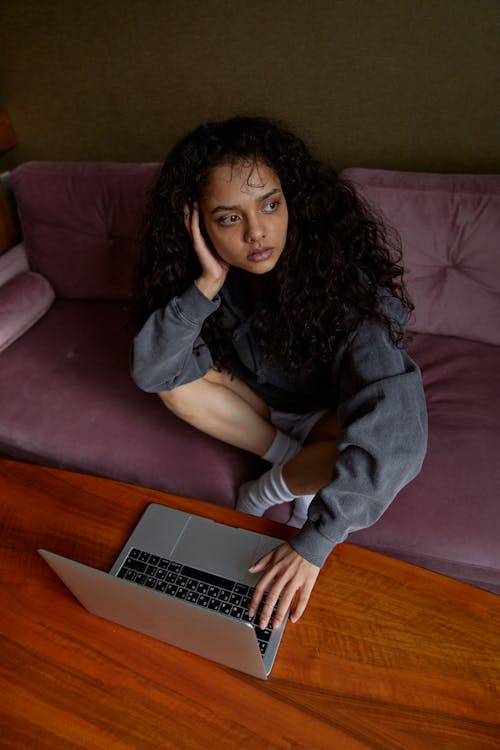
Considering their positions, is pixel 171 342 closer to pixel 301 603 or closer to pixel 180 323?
pixel 180 323

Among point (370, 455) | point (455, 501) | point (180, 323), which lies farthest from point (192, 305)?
point (455, 501)

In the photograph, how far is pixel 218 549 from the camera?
923 millimetres

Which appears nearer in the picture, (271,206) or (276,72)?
(271,206)

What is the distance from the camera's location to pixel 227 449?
4.28ft

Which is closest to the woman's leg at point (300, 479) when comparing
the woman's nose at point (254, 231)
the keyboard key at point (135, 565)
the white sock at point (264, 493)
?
the white sock at point (264, 493)

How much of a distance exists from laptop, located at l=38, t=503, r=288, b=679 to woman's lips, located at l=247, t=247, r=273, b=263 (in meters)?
0.50

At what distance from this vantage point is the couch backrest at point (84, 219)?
1582mm

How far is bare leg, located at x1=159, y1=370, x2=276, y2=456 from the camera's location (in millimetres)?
1229

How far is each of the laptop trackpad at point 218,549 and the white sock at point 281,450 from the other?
304 mm

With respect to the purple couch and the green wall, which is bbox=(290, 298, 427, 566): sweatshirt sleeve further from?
the green wall

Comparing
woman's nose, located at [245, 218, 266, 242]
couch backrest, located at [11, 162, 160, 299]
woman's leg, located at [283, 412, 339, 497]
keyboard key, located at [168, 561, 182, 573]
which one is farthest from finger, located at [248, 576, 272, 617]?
couch backrest, located at [11, 162, 160, 299]

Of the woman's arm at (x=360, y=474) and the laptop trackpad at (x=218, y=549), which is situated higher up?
the woman's arm at (x=360, y=474)

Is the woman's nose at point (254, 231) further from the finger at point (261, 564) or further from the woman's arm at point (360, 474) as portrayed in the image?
the finger at point (261, 564)

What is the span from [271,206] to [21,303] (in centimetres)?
106
